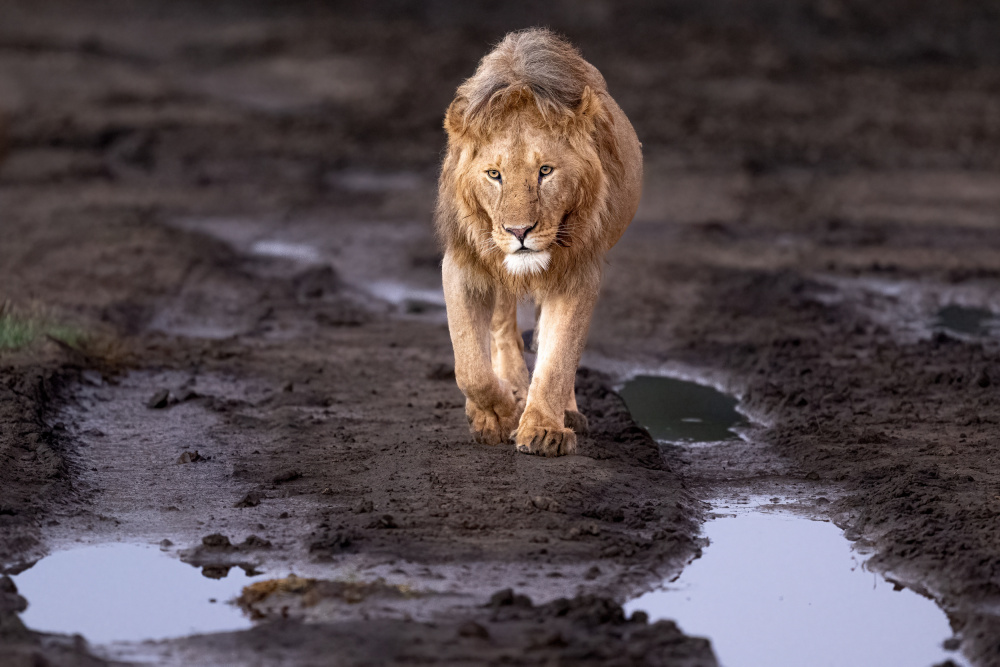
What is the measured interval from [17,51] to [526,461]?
1760 centimetres

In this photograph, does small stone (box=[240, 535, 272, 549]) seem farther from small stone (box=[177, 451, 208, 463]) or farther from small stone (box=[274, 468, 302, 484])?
small stone (box=[177, 451, 208, 463])

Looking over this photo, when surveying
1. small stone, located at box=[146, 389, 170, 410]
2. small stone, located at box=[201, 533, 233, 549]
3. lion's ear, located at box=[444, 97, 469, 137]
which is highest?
lion's ear, located at box=[444, 97, 469, 137]

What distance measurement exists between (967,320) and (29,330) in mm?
6819

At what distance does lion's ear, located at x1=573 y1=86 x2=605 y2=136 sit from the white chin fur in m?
0.61

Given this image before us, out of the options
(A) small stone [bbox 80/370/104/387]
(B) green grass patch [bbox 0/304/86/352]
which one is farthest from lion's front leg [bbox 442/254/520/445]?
(B) green grass patch [bbox 0/304/86/352]

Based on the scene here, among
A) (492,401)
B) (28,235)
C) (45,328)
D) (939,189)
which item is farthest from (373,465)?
(939,189)

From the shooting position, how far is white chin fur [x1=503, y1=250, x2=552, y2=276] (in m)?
5.77

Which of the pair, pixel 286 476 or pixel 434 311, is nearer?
pixel 286 476

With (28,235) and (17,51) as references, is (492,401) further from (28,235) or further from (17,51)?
(17,51)

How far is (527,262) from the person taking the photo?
5.77 m

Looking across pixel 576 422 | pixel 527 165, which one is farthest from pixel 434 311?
pixel 527 165

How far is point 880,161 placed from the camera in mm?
16094

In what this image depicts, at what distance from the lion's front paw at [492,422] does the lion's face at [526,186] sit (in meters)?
0.87

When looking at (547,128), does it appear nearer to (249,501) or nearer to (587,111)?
(587,111)
